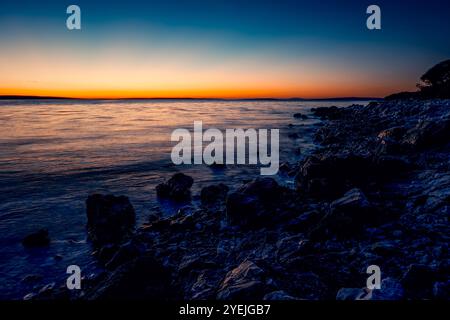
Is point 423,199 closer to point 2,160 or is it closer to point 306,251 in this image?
point 306,251

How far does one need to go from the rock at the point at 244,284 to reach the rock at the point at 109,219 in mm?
4266

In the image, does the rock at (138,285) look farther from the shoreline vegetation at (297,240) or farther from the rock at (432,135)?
the rock at (432,135)

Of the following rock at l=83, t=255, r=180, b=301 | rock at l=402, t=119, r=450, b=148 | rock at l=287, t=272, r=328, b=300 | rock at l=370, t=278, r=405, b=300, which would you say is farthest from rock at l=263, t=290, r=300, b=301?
rock at l=402, t=119, r=450, b=148

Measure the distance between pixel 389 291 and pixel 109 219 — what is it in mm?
6916

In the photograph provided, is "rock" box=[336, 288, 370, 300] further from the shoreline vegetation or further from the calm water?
the calm water

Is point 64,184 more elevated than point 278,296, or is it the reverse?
point 278,296

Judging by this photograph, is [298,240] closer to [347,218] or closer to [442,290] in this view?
[347,218]

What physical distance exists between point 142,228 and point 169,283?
346 cm

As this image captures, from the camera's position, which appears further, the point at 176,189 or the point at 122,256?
the point at 176,189

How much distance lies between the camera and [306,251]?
6070 mm

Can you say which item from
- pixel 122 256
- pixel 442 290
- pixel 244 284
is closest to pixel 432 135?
pixel 442 290

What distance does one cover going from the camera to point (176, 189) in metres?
11.8

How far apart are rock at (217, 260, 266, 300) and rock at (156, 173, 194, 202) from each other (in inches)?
262

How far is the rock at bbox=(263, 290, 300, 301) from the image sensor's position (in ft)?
14.1
